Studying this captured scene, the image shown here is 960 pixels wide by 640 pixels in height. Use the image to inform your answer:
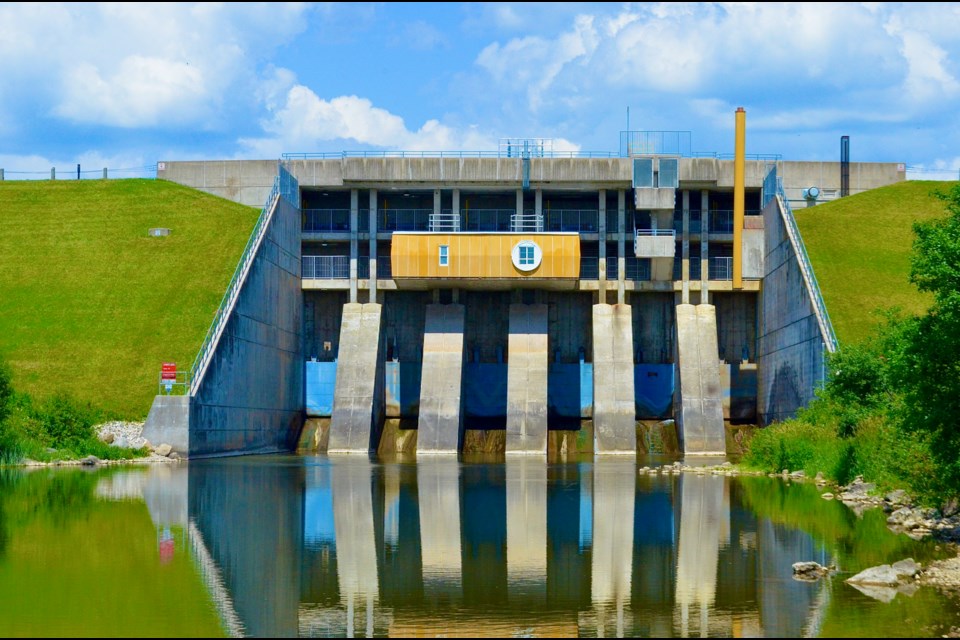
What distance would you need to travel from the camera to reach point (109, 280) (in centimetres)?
5759

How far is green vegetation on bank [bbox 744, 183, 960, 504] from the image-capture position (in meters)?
21.5

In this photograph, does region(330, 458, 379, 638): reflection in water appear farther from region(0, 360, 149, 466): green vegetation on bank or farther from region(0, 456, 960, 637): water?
region(0, 360, 149, 466): green vegetation on bank

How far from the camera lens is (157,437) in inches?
1786

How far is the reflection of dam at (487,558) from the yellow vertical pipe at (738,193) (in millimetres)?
28652

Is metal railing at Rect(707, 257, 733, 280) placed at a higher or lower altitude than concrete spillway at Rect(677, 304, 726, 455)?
higher

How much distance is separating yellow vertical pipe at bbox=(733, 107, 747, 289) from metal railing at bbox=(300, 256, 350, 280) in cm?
2027

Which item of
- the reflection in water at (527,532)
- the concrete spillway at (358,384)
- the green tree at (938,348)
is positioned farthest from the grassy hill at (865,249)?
the green tree at (938,348)

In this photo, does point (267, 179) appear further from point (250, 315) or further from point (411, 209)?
point (250, 315)

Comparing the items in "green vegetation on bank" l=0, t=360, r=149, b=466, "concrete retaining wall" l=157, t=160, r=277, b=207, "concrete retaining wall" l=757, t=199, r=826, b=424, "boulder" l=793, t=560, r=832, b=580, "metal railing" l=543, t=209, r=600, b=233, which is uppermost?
"concrete retaining wall" l=157, t=160, r=277, b=207

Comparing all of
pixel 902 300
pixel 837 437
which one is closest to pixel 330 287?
pixel 902 300

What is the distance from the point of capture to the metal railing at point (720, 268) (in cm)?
6438

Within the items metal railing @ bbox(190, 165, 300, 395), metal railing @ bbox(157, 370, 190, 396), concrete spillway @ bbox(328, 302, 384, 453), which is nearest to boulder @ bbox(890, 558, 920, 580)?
metal railing @ bbox(190, 165, 300, 395)

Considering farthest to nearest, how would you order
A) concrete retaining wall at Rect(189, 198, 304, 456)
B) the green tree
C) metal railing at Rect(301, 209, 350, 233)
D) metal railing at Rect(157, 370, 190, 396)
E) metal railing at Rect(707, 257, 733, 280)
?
metal railing at Rect(301, 209, 350, 233) → metal railing at Rect(707, 257, 733, 280) → concrete retaining wall at Rect(189, 198, 304, 456) → metal railing at Rect(157, 370, 190, 396) → the green tree

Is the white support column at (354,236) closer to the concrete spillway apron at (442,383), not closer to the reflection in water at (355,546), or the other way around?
the concrete spillway apron at (442,383)
